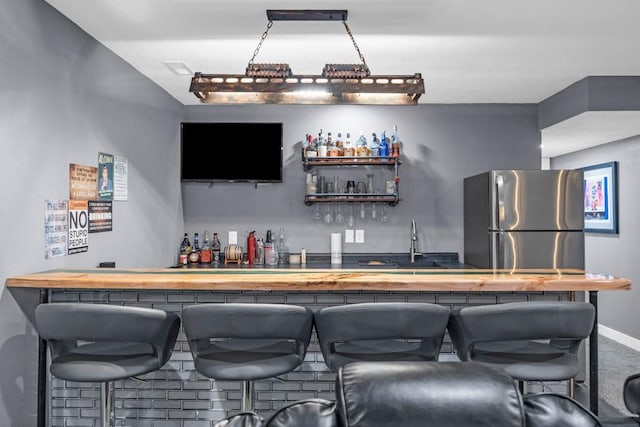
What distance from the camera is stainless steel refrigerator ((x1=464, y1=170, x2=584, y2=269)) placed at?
3.86 meters

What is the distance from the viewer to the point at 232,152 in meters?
4.50

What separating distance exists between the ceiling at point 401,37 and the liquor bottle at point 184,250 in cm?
Answer: 148

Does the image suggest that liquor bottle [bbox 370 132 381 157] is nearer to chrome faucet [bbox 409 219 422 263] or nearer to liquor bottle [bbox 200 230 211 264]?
chrome faucet [bbox 409 219 422 263]

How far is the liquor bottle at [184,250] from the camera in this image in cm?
447

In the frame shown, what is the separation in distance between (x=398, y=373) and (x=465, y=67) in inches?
119

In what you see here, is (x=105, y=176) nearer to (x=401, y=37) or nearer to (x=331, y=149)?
(x=331, y=149)

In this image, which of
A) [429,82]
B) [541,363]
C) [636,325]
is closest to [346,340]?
[541,363]

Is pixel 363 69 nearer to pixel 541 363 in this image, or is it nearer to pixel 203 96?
pixel 203 96

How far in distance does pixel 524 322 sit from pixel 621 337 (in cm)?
395

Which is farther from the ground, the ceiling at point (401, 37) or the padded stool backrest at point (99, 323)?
the ceiling at point (401, 37)

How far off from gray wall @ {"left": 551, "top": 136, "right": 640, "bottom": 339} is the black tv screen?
11.8ft

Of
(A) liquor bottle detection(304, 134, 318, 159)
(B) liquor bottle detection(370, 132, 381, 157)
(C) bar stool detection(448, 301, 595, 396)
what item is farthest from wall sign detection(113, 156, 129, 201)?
(C) bar stool detection(448, 301, 595, 396)

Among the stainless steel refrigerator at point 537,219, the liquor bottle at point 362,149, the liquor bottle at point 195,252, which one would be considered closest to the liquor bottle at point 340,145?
the liquor bottle at point 362,149

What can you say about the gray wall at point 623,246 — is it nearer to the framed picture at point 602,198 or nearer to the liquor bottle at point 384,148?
the framed picture at point 602,198
